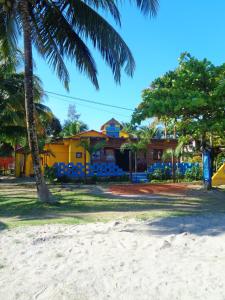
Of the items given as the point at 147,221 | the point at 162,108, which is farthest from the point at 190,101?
the point at 147,221

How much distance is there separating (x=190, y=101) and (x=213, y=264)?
25.5 feet

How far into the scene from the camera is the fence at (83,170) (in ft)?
77.3

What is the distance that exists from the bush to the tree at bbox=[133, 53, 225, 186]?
1027 centimetres

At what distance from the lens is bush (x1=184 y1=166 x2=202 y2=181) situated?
963 inches

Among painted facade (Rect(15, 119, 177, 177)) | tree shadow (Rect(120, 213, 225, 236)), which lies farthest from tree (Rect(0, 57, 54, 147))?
tree shadow (Rect(120, 213, 225, 236))

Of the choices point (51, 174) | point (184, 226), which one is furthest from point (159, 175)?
point (184, 226)

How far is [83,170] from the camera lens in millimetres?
23984

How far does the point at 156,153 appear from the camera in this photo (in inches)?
1236

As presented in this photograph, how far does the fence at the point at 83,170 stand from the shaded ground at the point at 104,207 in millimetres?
7719

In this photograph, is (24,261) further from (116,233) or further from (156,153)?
(156,153)

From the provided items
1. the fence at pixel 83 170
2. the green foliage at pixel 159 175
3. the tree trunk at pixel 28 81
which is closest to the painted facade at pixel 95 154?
the fence at pixel 83 170

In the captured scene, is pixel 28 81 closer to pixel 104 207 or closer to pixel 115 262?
pixel 104 207

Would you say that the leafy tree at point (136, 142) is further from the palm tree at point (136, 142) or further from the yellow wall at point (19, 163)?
the yellow wall at point (19, 163)

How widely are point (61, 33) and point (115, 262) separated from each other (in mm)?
10288
